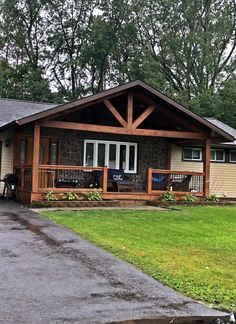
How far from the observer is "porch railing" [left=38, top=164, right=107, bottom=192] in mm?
15117

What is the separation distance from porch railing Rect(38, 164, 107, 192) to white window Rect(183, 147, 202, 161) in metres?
5.21

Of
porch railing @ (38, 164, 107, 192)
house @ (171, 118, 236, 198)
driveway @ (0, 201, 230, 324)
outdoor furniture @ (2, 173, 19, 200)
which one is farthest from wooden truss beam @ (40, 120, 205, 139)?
driveway @ (0, 201, 230, 324)

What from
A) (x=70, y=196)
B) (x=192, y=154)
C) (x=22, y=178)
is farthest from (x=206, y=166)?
(x=22, y=178)

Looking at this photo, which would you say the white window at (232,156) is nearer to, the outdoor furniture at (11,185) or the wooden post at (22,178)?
the wooden post at (22,178)

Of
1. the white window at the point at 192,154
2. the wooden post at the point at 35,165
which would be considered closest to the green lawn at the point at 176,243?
the wooden post at the point at 35,165

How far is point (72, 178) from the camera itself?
1761 centimetres

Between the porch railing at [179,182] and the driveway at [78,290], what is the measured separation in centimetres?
949

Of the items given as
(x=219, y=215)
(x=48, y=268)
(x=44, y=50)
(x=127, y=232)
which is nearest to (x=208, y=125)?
(x=219, y=215)

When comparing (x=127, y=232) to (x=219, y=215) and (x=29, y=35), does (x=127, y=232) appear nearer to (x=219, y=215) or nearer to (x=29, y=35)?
(x=219, y=215)

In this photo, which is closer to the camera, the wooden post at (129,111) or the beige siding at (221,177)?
the wooden post at (129,111)

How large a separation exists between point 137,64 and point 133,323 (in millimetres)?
32088

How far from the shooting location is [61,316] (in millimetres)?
4422

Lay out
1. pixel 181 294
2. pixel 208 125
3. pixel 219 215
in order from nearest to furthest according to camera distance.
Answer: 1. pixel 181 294
2. pixel 219 215
3. pixel 208 125

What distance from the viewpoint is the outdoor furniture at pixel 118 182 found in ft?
54.3
